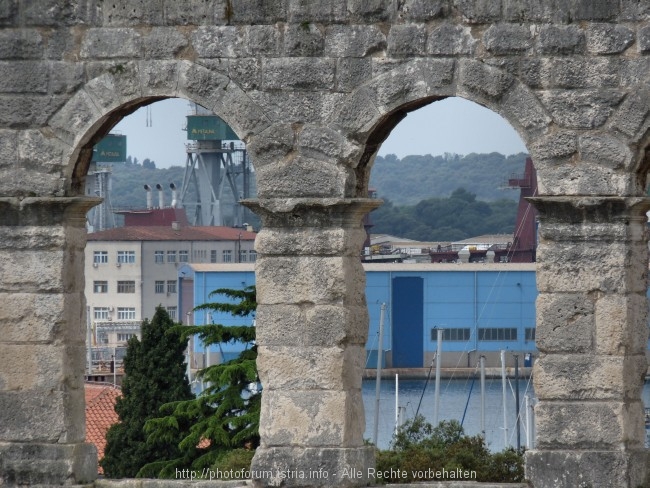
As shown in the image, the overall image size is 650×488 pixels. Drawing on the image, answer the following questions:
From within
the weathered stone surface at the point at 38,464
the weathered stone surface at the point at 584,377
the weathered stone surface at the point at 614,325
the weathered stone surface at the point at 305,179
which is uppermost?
the weathered stone surface at the point at 305,179

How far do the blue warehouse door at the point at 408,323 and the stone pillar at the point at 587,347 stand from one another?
5784 cm

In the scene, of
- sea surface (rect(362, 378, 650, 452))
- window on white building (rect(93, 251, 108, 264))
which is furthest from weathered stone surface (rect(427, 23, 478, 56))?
window on white building (rect(93, 251, 108, 264))

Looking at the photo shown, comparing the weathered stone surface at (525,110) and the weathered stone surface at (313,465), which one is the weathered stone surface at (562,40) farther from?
the weathered stone surface at (313,465)

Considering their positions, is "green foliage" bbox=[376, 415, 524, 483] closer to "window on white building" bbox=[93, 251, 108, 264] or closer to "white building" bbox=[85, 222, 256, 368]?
"white building" bbox=[85, 222, 256, 368]

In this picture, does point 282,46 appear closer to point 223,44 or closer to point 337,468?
point 223,44

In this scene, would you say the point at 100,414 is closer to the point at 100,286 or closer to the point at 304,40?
the point at 304,40

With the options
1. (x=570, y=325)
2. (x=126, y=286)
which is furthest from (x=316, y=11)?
(x=126, y=286)

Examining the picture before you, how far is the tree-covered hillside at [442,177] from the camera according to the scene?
174 metres

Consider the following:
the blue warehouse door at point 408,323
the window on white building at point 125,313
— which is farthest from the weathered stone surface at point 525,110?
the window on white building at point 125,313

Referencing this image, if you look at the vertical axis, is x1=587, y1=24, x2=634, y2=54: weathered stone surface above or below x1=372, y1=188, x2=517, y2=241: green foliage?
below

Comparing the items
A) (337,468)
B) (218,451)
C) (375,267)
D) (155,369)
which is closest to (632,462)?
(337,468)

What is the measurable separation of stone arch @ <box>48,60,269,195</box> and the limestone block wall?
0.06 feet

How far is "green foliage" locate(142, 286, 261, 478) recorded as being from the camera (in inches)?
1061

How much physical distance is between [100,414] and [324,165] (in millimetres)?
27895
